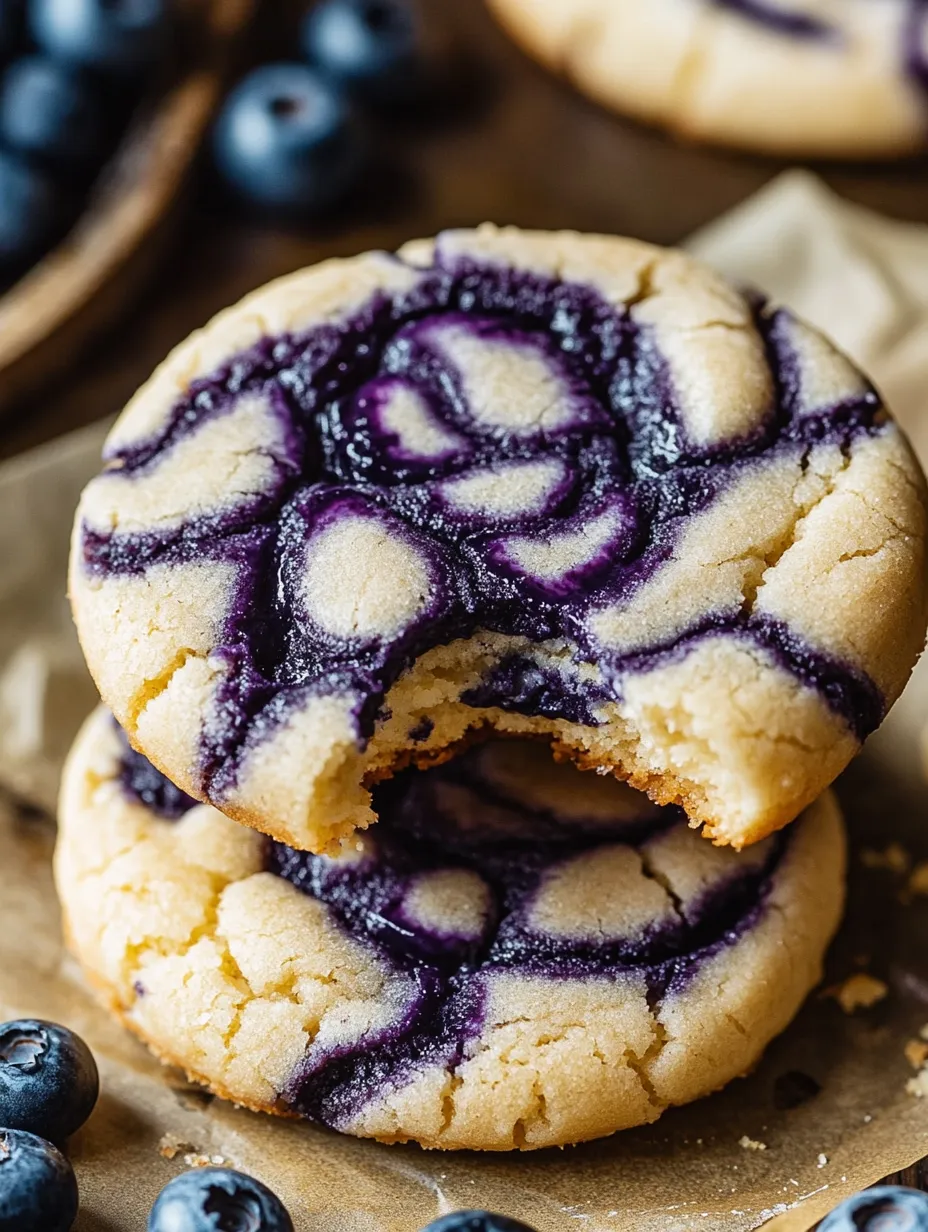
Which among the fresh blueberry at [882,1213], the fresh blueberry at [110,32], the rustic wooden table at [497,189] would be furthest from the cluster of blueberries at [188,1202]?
the fresh blueberry at [110,32]

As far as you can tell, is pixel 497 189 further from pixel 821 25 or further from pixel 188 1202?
pixel 188 1202

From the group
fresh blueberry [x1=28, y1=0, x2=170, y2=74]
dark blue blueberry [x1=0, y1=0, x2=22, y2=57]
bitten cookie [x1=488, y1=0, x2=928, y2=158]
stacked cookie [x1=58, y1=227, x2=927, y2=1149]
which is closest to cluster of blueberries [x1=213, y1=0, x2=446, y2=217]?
fresh blueberry [x1=28, y1=0, x2=170, y2=74]

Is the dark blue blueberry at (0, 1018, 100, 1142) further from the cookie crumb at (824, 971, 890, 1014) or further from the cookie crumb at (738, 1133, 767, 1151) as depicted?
the cookie crumb at (824, 971, 890, 1014)

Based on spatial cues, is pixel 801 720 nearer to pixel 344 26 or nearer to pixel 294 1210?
pixel 294 1210

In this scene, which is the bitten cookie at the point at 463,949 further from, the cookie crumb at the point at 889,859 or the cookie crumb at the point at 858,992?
the cookie crumb at the point at 889,859

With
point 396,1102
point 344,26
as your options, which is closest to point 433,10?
point 344,26

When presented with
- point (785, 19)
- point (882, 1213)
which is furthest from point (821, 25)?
point (882, 1213)
